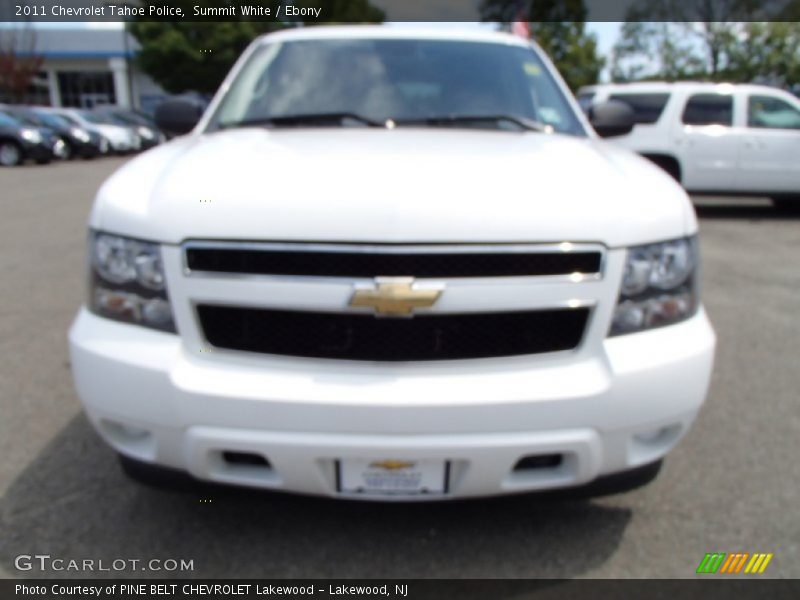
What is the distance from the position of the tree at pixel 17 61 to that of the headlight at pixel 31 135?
25629 millimetres

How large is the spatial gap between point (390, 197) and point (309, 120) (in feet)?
4.05

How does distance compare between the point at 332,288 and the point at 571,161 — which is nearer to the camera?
the point at 332,288

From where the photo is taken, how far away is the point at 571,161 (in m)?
2.37

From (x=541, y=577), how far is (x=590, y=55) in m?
38.1

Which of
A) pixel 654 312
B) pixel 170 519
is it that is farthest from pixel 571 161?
pixel 170 519

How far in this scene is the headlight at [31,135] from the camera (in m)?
17.8

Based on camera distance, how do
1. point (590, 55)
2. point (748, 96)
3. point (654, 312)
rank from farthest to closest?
point (590, 55)
point (748, 96)
point (654, 312)

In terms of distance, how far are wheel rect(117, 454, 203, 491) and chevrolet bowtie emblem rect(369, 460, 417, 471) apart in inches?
21.4

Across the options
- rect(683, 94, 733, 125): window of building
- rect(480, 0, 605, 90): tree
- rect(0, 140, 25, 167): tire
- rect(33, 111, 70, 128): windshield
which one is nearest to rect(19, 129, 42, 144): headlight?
rect(0, 140, 25, 167): tire

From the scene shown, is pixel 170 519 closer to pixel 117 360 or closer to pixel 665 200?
pixel 117 360

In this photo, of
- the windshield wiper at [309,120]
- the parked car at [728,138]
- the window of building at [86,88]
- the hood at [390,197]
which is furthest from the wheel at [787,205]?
the window of building at [86,88]

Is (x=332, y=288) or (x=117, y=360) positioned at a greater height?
(x=332, y=288)

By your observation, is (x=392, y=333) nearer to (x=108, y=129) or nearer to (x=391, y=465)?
(x=391, y=465)

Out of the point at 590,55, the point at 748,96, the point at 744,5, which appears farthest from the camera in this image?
the point at 590,55
